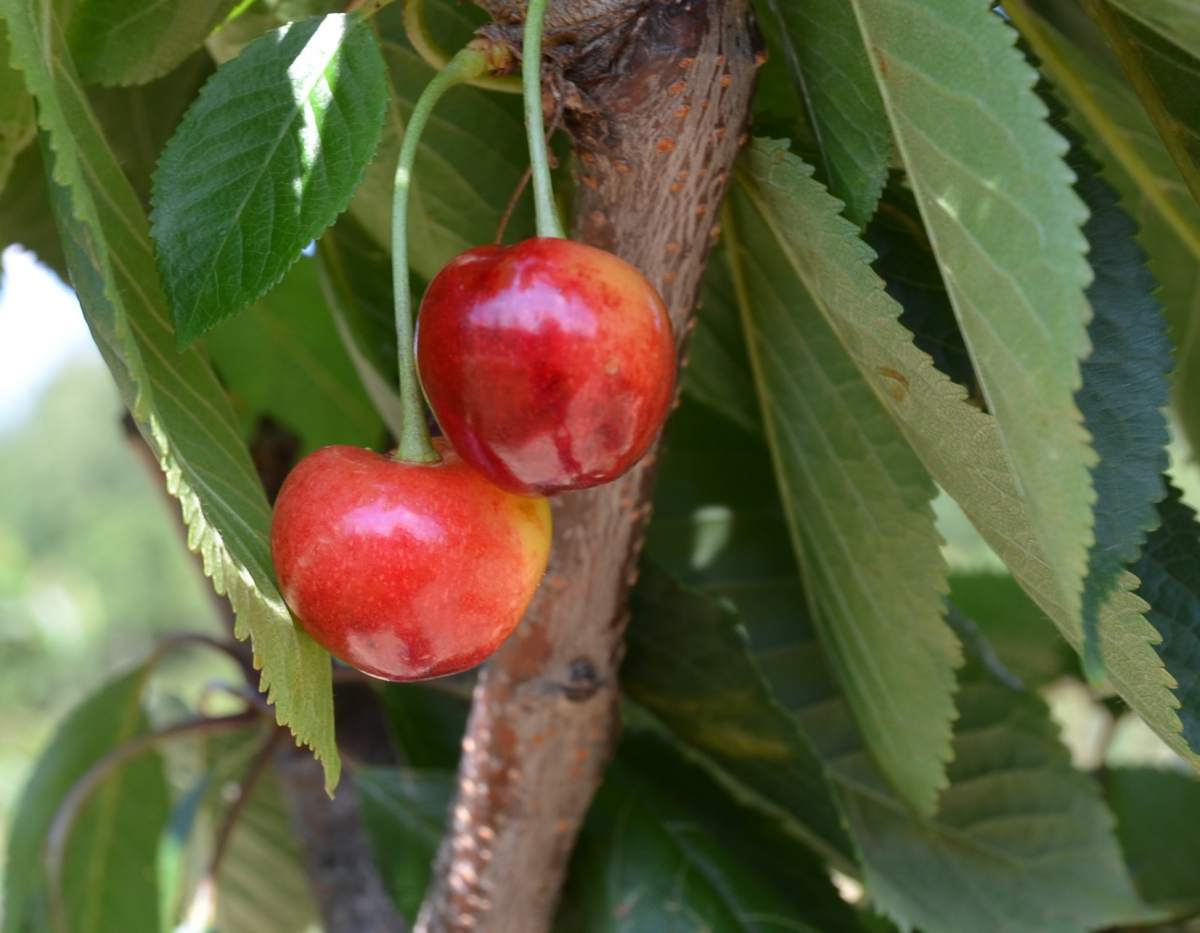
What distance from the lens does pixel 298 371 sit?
937 mm

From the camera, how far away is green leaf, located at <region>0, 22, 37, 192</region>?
1.66 feet

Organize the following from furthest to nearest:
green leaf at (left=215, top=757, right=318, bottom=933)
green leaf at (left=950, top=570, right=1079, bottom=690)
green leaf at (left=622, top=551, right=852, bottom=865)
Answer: green leaf at (left=215, top=757, right=318, bottom=933)
green leaf at (left=950, top=570, right=1079, bottom=690)
green leaf at (left=622, top=551, right=852, bottom=865)

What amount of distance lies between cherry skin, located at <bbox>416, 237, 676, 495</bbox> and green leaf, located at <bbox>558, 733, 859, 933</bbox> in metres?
0.42

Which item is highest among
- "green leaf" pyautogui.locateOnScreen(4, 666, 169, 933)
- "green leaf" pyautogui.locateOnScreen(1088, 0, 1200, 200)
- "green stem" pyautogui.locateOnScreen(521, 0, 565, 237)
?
"green leaf" pyautogui.locateOnScreen(1088, 0, 1200, 200)

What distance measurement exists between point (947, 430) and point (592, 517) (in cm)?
19

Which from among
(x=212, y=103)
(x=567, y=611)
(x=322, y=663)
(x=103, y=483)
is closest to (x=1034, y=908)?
(x=567, y=611)

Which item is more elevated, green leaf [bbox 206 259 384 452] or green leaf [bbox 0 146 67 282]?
green leaf [bbox 0 146 67 282]

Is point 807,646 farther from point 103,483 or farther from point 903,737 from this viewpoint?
point 103,483

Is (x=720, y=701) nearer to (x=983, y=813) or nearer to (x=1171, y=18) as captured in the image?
(x=983, y=813)

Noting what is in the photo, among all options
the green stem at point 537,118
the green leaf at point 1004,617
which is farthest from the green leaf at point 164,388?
the green leaf at point 1004,617

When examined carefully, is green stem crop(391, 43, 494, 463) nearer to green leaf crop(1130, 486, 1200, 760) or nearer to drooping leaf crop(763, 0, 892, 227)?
drooping leaf crop(763, 0, 892, 227)

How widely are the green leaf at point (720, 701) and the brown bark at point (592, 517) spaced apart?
0.05 meters

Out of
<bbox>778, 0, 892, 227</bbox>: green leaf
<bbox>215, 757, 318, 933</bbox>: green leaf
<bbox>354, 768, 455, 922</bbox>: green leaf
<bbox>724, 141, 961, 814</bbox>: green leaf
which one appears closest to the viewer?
<bbox>778, 0, 892, 227</bbox>: green leaf

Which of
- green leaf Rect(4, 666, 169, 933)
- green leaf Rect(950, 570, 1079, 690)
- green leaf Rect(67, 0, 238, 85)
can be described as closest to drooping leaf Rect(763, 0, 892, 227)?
green leaf Rect(67, 0, 238, 85)
